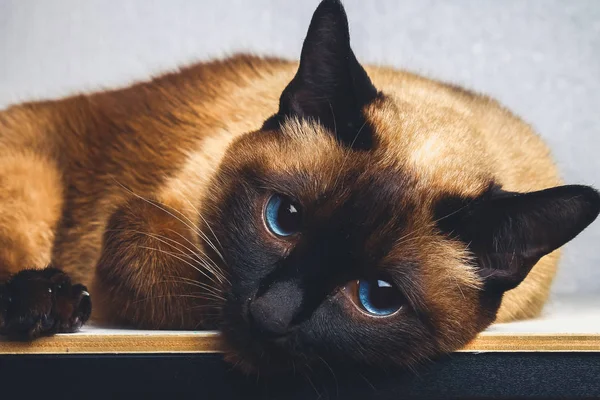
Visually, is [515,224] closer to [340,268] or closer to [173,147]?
[340,268]

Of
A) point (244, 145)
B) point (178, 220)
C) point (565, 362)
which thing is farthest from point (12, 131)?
point (565, 362)

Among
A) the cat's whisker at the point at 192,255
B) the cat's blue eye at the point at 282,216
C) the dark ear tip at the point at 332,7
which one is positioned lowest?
the cat's whisker at the point at 192,255

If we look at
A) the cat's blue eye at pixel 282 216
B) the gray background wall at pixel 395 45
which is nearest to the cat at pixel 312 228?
the cat's blue eye at pixel 282 216

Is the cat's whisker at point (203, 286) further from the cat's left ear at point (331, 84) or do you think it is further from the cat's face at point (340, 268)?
the cat's left ear at point (331, 84)

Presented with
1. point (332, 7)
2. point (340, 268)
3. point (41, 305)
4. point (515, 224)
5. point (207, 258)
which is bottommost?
point (41, 305)

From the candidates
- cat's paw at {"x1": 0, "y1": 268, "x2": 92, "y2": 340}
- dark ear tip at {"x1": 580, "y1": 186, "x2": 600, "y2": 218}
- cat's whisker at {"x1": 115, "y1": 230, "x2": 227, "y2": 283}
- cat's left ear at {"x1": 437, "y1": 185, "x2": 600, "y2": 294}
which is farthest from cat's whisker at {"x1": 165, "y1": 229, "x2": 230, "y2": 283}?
dark ear tip at {"x1": 580, "y1": 186, "x2": 600, "y2": 218}

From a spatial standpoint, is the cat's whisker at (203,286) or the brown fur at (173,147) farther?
the brown fur at (173,147)

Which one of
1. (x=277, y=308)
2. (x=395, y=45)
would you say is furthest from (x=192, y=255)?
(x=395, y=45)

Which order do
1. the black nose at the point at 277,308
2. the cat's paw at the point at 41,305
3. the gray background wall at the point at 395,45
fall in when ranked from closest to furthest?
1. the black nose at the point at 277,308
2. the cat's paw at the point at 41,305
3. the gray background wall at the point at 395,45
